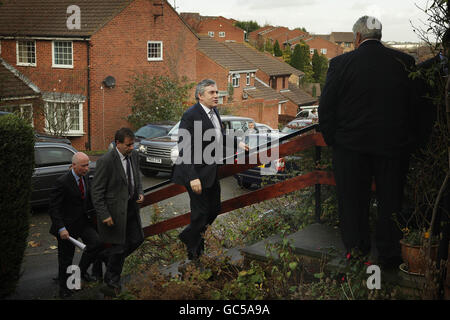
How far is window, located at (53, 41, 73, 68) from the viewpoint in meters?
31.3

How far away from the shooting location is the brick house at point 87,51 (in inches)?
1222

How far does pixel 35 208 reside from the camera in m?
13.1

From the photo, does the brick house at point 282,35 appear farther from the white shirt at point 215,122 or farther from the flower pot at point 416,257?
the flower pot at point 416,257

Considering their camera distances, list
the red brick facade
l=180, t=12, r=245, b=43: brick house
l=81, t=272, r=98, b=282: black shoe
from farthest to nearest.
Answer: the red brick facade < l=180, t=12, r=245, b=43: brick house < l=81, t=272, r=98, b=282: black shoe

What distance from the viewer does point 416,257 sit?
3.90m

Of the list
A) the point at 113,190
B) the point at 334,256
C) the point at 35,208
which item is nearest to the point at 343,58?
the point at 334,256

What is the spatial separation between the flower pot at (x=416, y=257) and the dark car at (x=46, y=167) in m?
10.2

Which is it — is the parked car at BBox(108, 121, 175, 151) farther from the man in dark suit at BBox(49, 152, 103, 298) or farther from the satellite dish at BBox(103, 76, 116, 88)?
the man in dark suit at BBox(49, 152, 103, 298)

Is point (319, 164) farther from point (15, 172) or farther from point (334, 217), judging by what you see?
point (15, 172)

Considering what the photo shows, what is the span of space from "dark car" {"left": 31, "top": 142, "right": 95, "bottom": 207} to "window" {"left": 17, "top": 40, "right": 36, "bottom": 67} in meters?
20.9

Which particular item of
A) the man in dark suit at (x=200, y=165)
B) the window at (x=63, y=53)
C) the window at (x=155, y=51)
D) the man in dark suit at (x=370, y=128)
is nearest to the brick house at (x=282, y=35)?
the window at (x=155, y=51)

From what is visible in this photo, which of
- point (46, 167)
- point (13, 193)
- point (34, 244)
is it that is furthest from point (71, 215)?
point (46, 167)

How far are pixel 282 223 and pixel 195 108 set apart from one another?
178 centimetres

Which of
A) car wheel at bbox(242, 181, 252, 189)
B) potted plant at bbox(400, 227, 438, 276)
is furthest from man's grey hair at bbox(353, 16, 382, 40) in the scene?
car wheel at bbox(242, 181, 252, 189)
